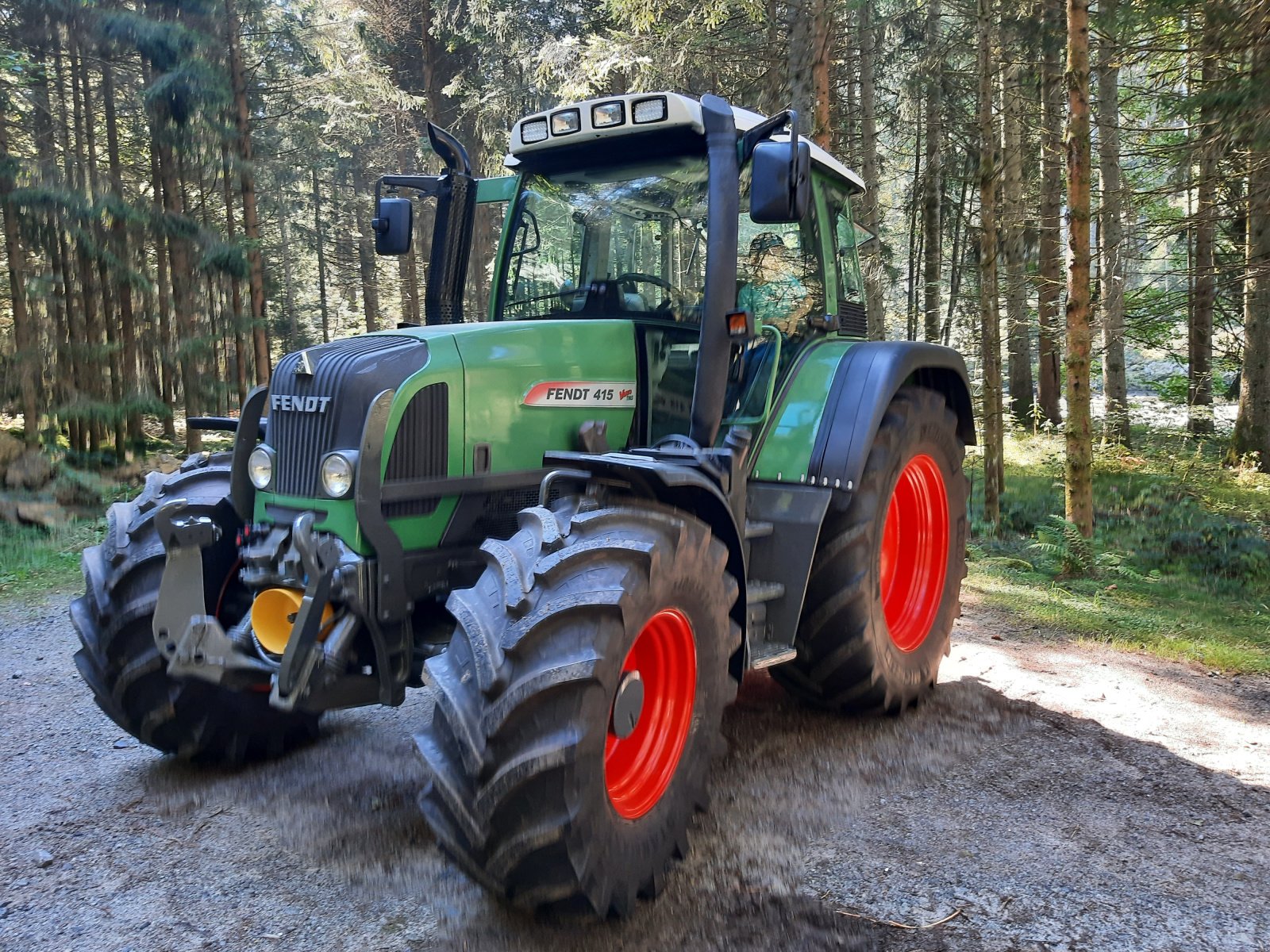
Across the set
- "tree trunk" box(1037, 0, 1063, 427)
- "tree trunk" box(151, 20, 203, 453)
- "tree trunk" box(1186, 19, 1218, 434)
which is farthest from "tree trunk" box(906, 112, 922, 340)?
"tree trunk" box(151, 20, 203, 453)

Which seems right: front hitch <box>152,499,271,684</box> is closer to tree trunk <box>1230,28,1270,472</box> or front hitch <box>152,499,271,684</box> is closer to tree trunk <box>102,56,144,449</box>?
tree trunk <box>102,56,144,449</box>

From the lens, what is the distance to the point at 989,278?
10844 mm

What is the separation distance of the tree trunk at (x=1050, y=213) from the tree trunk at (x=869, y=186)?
1825 mm

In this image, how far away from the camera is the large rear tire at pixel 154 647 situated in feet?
11.7

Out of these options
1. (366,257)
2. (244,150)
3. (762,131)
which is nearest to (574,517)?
(762,131)

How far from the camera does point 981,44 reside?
10523 millimetres

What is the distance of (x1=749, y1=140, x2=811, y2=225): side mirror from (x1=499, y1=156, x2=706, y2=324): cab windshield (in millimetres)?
618

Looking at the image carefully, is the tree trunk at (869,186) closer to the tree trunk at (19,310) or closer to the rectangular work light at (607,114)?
the rectangular work light at (607,114)

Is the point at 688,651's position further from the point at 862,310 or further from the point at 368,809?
the point at 862,310

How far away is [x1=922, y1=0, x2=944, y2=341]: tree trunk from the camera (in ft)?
43.5

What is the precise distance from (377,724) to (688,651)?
1966 millimetres

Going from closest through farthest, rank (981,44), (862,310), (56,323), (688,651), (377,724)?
(688,651), (377,724), (862,310), (981,44), (56,323)

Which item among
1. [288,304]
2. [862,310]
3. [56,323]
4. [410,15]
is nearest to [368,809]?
[862,310]

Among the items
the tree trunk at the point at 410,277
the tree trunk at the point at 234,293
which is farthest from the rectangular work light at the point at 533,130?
the tree trunk at the point at 410,277
